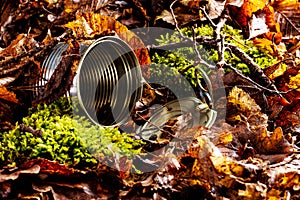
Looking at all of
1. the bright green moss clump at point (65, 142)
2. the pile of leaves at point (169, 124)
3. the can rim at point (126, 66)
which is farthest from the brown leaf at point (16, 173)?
the can rim at point (126, 66)

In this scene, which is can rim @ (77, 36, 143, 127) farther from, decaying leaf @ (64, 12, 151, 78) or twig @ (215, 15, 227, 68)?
twig @ (215, 15, 227, 68)

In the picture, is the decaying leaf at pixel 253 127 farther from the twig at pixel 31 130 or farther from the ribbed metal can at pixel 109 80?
the twig at pixel 31 130

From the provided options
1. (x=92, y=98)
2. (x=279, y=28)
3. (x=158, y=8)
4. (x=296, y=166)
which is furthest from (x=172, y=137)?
(x=279, y=28)

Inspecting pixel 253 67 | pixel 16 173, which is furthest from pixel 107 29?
pixel 16 173

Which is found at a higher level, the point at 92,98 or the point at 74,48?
the point at 74,48

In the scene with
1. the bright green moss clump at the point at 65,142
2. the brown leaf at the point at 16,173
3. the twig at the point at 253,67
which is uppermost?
the twig at the point at 253,67

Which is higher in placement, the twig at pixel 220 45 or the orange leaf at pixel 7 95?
the twig at pixel 220 45

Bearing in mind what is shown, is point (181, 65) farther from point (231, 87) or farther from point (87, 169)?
point (87, 169)
